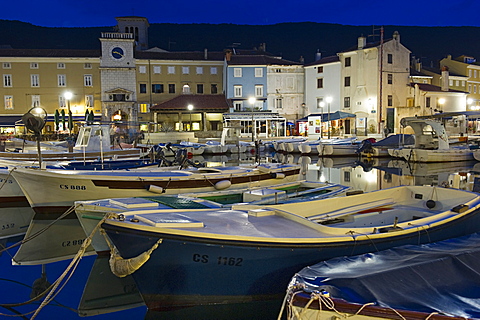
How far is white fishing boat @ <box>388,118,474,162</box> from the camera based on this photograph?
3341 cm

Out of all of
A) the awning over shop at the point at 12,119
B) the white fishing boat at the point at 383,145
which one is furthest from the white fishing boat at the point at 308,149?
the awning over shop at the point at 12,119

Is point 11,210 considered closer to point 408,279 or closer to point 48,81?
point 408,279

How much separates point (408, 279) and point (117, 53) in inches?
2288

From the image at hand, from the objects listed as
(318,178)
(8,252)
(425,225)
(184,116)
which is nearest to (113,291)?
(8,252)

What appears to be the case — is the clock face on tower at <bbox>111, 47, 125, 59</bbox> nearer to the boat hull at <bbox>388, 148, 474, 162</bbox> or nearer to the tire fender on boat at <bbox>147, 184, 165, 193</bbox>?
the boat hull at <bbox>388, 148, 474, 162</bbox>

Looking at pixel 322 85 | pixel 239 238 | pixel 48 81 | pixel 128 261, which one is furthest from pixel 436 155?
pixel 48 81

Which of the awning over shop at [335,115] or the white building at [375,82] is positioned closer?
the awning over shop at [335,115]

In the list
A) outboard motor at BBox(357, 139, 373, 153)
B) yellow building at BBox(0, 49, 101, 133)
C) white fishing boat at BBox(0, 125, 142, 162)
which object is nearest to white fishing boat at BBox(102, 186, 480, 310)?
white fishing boat at BBox(0, 125, 142, 162)

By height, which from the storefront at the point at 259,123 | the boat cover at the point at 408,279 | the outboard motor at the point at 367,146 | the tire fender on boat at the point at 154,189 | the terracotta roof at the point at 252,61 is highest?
the terracotta roof at the point at 252,61

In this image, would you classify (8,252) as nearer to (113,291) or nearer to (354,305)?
(113,291)

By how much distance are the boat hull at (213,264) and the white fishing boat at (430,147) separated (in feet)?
91.4

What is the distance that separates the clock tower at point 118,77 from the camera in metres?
59.2

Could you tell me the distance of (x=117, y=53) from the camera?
59438mm

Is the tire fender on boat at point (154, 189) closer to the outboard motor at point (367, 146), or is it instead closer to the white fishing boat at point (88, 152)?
the white fishing boat at point (88, 152)
